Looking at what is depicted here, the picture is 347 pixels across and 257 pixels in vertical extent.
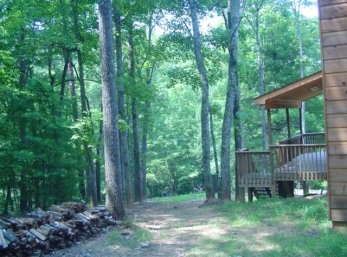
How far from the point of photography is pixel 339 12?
6559 mm

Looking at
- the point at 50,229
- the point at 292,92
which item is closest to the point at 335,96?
the point at 292,92

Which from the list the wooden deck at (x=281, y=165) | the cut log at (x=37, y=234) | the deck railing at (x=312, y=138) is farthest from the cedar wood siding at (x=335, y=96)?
the deck railing at (x=312, y=138)

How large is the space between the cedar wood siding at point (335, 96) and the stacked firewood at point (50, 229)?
17.5ft

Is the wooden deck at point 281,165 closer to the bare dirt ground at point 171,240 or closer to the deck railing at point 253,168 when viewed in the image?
the deck railing at point 253,168

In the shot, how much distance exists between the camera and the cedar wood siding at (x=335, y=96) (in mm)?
6516

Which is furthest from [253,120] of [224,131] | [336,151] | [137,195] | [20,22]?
[336,151]

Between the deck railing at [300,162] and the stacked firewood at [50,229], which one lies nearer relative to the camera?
the stacked firewood at [50,229]

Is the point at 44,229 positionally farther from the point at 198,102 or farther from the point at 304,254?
the point at 198,102

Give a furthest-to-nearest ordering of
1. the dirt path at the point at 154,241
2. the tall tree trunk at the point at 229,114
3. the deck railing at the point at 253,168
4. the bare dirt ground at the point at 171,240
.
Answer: the tall tree trunk at the point at 229,114
the deck railing at the point at 253,168
the dirt path at the point at 154,241
the bare dirt ground at the point at 171,240

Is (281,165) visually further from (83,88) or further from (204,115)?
(83,88)

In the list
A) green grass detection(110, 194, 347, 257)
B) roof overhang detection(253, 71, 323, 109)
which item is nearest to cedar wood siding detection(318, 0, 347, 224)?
green grass detection(110, 194, 347, 257)

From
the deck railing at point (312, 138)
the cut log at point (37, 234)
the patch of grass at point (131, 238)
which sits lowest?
the patch of grass at point (131, 238)

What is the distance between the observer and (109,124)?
395 inches

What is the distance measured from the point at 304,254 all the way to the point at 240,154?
6.83 metres
